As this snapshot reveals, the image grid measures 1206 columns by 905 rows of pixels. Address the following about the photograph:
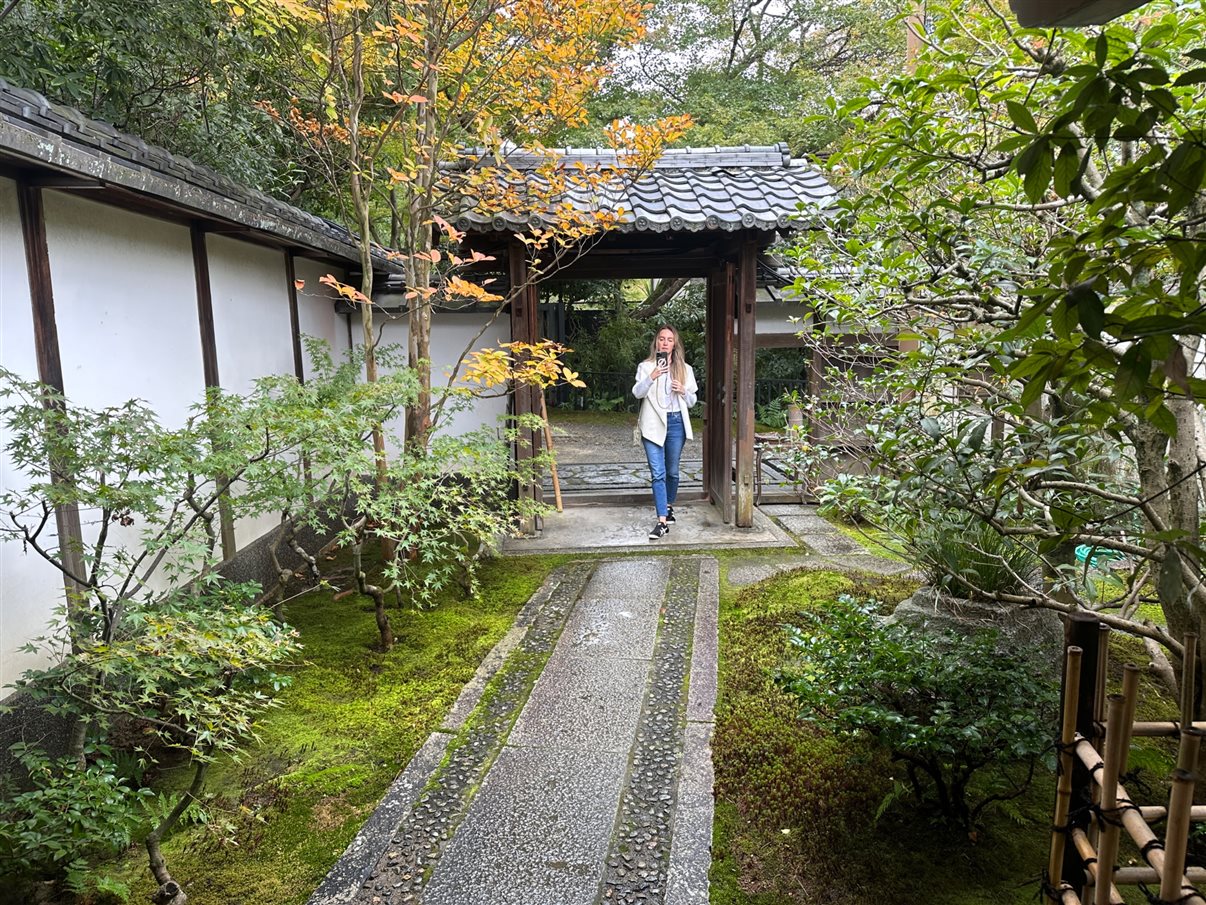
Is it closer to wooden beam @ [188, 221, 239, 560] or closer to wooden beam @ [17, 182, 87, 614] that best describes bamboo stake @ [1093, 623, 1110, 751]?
wooden beam @ [17, 182, 87, 614]

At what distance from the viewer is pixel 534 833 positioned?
2898 millimetres

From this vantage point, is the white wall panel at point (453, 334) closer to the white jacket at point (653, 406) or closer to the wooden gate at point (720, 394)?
the white jacket at point (653, 406)

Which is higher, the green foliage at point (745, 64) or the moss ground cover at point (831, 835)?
the green foliage at point (745, 64)

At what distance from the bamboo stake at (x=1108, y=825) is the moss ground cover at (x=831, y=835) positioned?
1025mm

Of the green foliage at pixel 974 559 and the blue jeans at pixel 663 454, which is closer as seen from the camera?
the green foliage at pixel 974 559

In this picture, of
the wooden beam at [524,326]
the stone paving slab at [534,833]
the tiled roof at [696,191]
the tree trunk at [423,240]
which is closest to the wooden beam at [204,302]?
the tree trunk at [423,240]

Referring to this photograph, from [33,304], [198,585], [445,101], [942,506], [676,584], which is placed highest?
[445,101]

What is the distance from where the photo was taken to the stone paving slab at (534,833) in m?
2.59

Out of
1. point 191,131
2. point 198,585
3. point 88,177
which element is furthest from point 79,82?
point 198,585

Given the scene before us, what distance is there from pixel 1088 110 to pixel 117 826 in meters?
3.24

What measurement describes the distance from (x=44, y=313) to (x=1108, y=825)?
433 centimetres

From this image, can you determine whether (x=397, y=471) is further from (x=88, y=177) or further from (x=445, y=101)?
(x=445, y=101)

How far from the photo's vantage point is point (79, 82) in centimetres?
565

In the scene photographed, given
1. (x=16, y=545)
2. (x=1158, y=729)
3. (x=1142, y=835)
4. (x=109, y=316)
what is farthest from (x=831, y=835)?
(x=109, y=316)
